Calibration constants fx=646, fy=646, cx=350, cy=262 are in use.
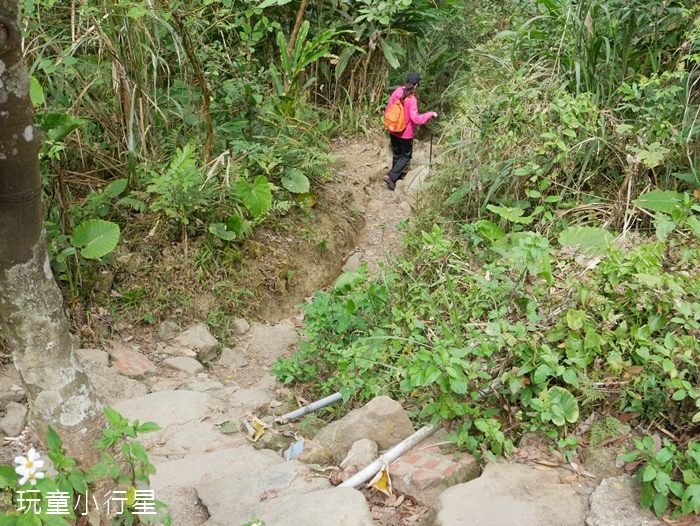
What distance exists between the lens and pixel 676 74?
4.18 meters

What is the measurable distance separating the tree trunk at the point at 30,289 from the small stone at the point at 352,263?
4147 millimetres

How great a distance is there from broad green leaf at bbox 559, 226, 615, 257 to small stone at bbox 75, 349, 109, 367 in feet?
10.2

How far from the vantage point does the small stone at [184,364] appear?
4.68 meters

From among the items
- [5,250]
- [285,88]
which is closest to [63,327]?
[5,250]

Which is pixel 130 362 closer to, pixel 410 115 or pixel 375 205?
pixel 375 205

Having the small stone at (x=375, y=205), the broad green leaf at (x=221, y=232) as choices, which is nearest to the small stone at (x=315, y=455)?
the broad green leaf at (x=221, y=232)

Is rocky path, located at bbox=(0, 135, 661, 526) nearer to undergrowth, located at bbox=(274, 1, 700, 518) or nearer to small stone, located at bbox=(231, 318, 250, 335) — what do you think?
undergrowth, located at bbox=(274, 1, 700, 518)

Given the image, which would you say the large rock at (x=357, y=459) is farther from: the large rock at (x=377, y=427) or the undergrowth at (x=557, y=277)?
the undergrowth at (x=557, y=277)

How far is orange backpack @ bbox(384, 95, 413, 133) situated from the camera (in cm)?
720

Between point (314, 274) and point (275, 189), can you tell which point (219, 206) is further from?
point (314, 274)

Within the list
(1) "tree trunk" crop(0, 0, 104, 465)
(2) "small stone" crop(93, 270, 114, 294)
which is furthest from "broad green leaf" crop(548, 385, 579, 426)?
(2) "small stone" crop(93, 270, 114, 294)

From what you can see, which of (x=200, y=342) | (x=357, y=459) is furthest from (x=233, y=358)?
(x=357, y=459)

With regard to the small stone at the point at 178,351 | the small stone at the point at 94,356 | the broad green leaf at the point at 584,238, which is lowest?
the small stone at the point at 178,351

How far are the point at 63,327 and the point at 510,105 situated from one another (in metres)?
3.86
